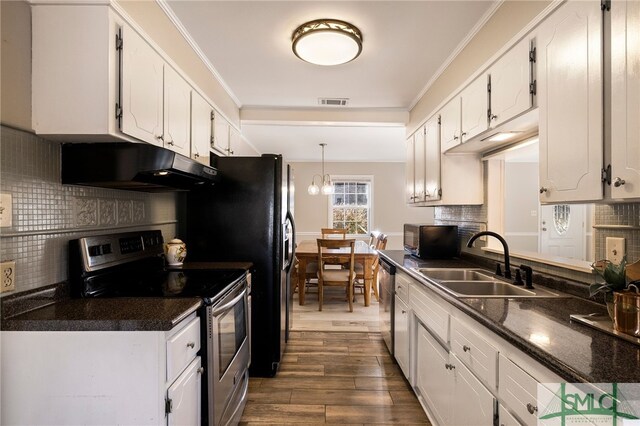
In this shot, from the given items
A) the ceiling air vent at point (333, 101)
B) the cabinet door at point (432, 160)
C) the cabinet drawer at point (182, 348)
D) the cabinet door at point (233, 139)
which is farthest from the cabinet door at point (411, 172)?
the cabinet drawer at point (182, 348)

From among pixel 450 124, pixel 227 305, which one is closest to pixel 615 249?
pixel 450 124

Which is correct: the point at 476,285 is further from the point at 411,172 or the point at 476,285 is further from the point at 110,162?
the point at 110,162

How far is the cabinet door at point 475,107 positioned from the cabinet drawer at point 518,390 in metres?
1.39

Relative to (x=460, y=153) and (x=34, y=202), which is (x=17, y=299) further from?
(x=460, y=153)

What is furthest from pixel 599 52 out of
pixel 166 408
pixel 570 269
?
pixel 166 408

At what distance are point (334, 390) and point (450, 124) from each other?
217cm

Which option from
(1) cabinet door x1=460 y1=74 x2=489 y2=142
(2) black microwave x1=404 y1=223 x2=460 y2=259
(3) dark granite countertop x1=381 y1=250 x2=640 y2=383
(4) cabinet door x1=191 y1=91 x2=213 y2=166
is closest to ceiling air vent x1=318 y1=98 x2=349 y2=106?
(4) cabinet door x1=191 y1=91 x2=213 y2=166

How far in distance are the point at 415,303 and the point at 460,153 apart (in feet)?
4.22

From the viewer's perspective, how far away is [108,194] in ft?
5.98

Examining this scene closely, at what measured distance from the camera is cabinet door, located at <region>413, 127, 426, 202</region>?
3.24 metres

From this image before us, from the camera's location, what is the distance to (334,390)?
245 centimetres

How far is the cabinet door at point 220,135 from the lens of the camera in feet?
9.28

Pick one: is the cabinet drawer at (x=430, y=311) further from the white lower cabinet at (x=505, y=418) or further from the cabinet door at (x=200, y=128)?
the cabinet door at (x=200, y=128)

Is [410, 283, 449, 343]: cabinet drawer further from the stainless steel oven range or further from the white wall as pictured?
the white wall
